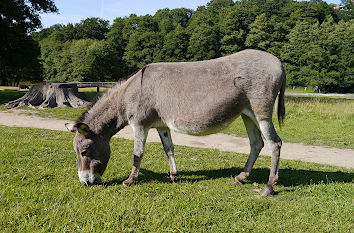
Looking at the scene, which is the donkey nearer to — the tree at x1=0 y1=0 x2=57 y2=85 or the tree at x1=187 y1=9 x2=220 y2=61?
the tree at x1=0 y1=0 x2=57 y2=85

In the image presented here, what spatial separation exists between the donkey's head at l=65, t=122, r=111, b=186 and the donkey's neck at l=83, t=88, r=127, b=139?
0.19 metres

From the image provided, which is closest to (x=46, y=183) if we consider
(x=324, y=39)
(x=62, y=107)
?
(x=62, y=107)

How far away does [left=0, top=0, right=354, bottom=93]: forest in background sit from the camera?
5222cm

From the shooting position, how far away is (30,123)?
12148 millimetres

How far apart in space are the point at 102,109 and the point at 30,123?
8992 millimetres

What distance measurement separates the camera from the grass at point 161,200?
326 cm

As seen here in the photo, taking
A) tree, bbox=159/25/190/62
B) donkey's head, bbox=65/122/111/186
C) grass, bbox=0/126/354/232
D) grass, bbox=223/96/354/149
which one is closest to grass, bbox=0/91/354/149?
grass, bbox=223/96/354/149

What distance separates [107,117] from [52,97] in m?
14.4

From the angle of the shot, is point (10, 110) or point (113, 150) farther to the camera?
point (10, 110)

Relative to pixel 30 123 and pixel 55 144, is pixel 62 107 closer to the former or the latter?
pixel 30 123

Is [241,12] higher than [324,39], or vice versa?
[241,12]

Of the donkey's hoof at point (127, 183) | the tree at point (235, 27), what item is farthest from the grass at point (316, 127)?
the tree at point (235, 27)

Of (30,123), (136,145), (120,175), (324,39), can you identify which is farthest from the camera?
(324,39)

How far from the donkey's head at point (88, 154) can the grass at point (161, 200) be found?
212mm
